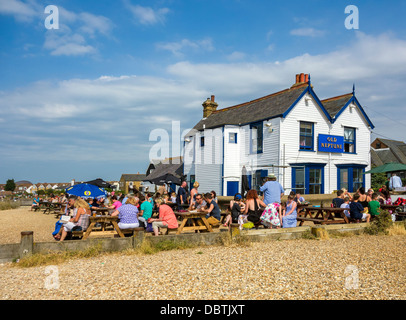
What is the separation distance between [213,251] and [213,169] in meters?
15.9

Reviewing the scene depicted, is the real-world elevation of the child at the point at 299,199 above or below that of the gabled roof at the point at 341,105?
below

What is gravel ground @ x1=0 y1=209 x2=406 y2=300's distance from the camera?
16.9 feet

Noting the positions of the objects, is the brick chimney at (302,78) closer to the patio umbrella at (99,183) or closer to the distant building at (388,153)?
the patio umbrella at (99,183)

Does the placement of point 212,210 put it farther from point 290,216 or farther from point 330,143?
point 330,143

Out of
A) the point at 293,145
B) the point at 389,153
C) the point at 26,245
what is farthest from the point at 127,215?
the point at 389,153

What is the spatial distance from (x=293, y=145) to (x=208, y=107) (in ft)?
38.0

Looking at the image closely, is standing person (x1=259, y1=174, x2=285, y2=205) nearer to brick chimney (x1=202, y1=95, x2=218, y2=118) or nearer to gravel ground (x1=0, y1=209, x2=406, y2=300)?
gravel ground (x1=0, y1=209, x2=406, y2=300)

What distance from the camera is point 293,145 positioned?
20625mm

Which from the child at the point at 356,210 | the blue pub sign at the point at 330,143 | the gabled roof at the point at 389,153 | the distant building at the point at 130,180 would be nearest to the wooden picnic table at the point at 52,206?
the blue pub sign at the point at 330,143

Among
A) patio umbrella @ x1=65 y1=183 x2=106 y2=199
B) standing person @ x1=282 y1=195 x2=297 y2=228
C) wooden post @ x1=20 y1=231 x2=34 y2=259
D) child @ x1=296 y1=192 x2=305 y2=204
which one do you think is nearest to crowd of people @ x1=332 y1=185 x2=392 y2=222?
child @ x1=296 y1=192 x2=305 y2=204

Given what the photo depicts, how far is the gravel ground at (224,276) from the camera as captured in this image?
5152mm

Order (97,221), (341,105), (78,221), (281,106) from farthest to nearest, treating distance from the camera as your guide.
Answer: (341,105), (281,106), (78,221), (97,221)

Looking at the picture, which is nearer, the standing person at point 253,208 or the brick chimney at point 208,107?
the standing person at point 253,208

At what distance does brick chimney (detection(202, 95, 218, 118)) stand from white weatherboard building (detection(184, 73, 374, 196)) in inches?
210
